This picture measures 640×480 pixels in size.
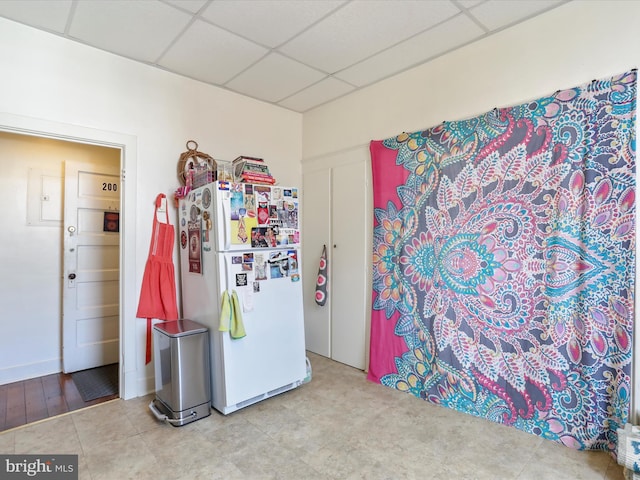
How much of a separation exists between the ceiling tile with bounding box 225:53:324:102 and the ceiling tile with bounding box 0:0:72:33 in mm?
1271

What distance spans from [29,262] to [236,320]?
90.4 inches

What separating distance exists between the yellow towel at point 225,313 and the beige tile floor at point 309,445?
0.66 meters

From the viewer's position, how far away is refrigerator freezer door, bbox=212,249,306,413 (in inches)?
98.6

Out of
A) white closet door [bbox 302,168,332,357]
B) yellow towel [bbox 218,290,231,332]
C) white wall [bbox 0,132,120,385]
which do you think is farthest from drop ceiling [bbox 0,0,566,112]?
yellow towel [bbox 218,290,231,332]

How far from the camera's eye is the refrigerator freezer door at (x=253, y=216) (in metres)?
2.49

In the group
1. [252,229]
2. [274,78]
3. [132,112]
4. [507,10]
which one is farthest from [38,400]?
[507,10]

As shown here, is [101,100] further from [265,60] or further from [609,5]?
[609,5]

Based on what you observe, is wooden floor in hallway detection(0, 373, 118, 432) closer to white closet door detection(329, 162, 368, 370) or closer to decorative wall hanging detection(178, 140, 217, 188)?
decorative wall hanging detection(178, 140, 217, 188)

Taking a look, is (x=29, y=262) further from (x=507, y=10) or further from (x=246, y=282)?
(x=507, y=10)

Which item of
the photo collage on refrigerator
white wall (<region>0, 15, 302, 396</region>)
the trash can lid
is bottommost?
the trash can lid

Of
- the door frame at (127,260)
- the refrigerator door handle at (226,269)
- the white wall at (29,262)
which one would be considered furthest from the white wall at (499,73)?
the white wall at (29,262)

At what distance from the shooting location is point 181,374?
2383mm

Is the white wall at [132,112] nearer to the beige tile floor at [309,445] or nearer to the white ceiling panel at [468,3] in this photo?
the beige tile floor at [309,445]

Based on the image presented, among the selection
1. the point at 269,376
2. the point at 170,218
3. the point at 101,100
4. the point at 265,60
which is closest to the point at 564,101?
the point at 265,60
